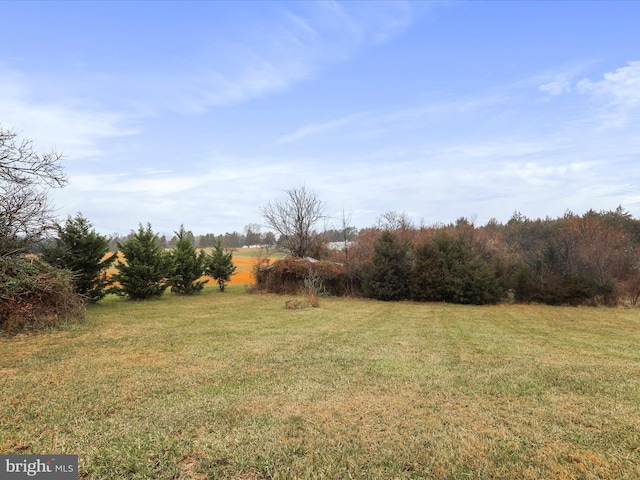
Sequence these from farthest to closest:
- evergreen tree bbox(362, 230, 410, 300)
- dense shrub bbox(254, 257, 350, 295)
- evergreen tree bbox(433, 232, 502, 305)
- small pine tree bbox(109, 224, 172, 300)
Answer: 1. dense shrub bbox(254, 257, 350, 295)
2. evergreen tree bbox(362, 230, 410, 300)
3. evergreen tree bbox(433, 232, 502, 305)
4. small pine tree bbox(109, 224, 172, 300)

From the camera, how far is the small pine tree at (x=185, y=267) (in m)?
20.2

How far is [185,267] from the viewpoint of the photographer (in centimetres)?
2045

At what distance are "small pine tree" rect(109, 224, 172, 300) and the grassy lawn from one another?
28.9 ft

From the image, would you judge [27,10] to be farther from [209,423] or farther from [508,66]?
[508,66]

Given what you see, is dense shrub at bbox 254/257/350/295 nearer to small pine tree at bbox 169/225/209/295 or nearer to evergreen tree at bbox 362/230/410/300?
evergreen tree at bbox 362/230/410/300

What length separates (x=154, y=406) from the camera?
12.4 ft

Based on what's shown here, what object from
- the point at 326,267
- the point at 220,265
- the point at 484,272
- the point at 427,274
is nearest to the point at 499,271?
the point at 484,272

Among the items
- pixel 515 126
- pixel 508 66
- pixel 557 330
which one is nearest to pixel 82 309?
pixel 557 330

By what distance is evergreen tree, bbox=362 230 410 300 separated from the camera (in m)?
19.1

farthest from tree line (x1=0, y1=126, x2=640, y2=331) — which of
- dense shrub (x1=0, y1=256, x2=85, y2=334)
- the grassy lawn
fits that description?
the grassy lawn

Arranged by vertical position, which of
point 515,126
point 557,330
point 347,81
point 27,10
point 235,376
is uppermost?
point 347,81

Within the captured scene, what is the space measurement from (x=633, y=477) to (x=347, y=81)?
44.4ft

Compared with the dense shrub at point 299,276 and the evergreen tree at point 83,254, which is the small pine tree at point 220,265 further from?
the evergreen tree at point 83,254

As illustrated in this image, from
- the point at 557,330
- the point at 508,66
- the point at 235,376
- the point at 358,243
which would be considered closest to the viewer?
the point at 235,376
